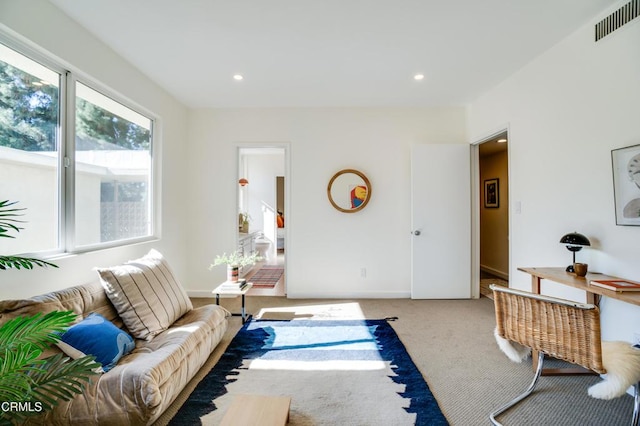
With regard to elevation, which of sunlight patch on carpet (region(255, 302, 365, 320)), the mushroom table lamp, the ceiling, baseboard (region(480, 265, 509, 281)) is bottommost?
sunlight patch on carpet (region(255, 302, 365, 320))

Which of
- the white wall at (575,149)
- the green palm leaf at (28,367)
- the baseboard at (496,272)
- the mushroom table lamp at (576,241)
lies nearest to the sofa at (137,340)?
the green palm leaf at (28,367)

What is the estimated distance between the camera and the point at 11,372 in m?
0.90

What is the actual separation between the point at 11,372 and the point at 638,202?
3.19 meters

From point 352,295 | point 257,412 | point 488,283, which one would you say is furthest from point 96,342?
point 488,283

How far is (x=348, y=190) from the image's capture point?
13.0 feet

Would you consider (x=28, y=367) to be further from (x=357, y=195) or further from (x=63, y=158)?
(x=357, y=195)

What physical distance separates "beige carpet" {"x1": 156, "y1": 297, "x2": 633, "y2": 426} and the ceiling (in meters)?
2.65

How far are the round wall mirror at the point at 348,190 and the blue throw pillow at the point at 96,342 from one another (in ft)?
9.12

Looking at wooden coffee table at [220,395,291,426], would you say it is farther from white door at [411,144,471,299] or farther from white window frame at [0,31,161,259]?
white door at [411,144,471,299]

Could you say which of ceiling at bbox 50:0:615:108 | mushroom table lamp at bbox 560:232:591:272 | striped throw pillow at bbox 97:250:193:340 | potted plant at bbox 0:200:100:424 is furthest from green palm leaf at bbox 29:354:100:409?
mushroom table lamp at bbox 560:232:591:272

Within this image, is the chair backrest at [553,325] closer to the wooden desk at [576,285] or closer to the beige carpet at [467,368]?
the wooden desk at [576,285]

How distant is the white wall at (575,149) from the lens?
1935mm

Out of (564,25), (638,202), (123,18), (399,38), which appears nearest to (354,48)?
(399,38)

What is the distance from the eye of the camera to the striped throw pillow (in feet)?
6.57
